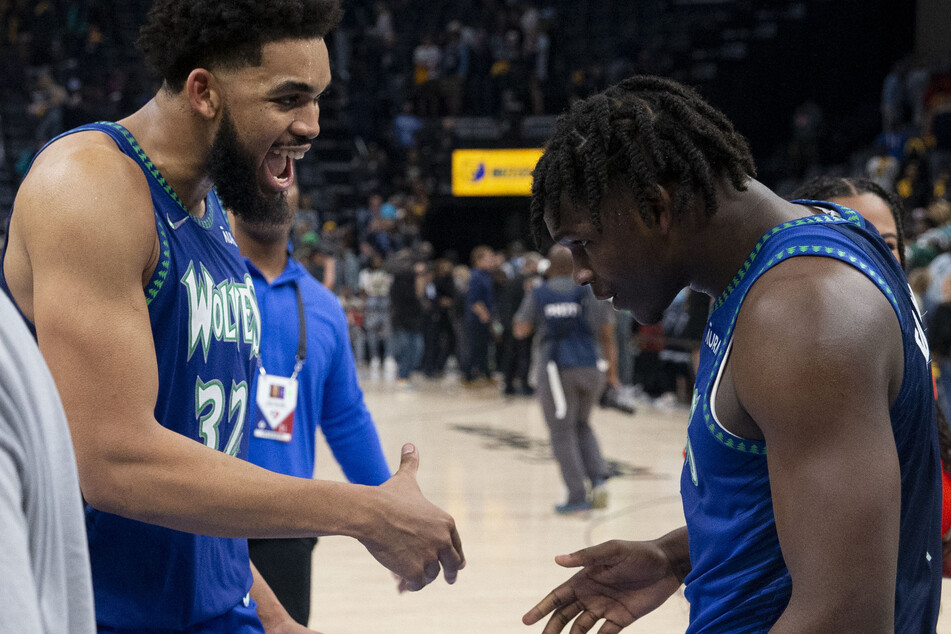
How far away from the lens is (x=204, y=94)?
6.09ft

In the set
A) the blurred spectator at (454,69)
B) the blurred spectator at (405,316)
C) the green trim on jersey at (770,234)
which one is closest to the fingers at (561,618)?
the green trim on jersey at (770,234)

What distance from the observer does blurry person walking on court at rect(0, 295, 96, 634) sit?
29.7 inches

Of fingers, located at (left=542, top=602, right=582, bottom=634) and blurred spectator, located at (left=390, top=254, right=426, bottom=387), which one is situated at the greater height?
fingers, located at (left=542, top=602, right=582, bottom=634)

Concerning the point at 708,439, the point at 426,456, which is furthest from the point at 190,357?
the point at 426,456

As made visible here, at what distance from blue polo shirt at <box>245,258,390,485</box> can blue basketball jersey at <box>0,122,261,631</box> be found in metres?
1.18

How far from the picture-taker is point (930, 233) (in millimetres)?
9156

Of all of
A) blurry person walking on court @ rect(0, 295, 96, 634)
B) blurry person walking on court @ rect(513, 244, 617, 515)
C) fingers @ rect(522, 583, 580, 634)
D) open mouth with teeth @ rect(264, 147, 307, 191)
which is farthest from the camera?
blurry person walking on court @ rect(513, 244, 617, 515)

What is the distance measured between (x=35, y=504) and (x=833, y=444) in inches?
34.2

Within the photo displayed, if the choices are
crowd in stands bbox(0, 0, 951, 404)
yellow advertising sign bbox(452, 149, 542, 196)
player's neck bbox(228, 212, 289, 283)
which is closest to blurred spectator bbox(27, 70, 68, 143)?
crowd in stands bbox(0, 0, 951, 404)

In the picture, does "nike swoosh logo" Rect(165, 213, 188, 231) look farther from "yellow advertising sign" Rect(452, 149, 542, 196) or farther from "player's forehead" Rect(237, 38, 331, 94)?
"yellow advertising sign" Rect(452, 149, 542, 196)

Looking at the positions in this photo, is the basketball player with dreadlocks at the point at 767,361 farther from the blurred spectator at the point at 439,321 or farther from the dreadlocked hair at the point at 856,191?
the blurred spectator at the point at 439,321

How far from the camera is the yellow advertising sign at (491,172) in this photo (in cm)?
1880

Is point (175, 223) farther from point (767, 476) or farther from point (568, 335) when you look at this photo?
point (568, 335)

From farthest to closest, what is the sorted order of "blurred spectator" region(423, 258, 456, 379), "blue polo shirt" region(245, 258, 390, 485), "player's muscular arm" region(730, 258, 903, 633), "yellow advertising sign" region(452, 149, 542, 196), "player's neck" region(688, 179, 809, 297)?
"yellow advertising sign" region(452, 149, 542, 196) < "blurred spectator" region(423, 258, 456, 379) < "blue polo shirt" region(245, 258, 390, 485) < "player's neck" region(688, 179, 809, 297) < "player's muscular arm" region(730, 258, 903, 633)
